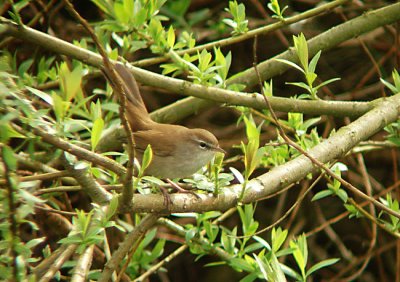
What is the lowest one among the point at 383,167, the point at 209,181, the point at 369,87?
the point at 383,167

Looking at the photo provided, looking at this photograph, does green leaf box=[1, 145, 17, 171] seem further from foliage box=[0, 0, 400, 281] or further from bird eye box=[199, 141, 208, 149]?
bird eye box=[199, 141, 208, 149]

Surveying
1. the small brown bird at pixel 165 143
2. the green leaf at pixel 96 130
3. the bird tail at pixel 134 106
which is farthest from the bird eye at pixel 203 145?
the green leaf at pixel 96 130

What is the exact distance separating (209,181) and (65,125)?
2.35 ft

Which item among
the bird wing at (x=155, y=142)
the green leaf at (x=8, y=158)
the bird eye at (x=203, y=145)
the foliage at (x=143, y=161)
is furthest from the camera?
the bird eye at (x=203, y=145)

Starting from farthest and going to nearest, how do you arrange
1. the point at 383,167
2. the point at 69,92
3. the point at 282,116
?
the point at 383,167 → the point at 282,116 → the point at 69,92

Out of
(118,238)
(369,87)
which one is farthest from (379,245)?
(118,238)

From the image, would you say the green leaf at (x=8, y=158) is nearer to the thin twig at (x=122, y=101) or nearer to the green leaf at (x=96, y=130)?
the thin twig at (x=122, y=101)

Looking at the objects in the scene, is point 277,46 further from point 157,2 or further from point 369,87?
point 157,2

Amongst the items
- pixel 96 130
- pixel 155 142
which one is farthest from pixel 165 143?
pixel 96 130

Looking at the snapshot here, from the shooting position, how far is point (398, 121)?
2.79 meters

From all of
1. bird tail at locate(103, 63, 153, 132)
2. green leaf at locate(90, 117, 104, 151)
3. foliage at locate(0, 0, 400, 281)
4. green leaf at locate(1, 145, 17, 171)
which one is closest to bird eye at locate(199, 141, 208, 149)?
foliage at locate(0, 0, 400, 281)

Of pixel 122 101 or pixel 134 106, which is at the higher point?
pixel 122 101

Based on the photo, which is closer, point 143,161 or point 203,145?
point 143,161

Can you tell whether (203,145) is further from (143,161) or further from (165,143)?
(143,161)
